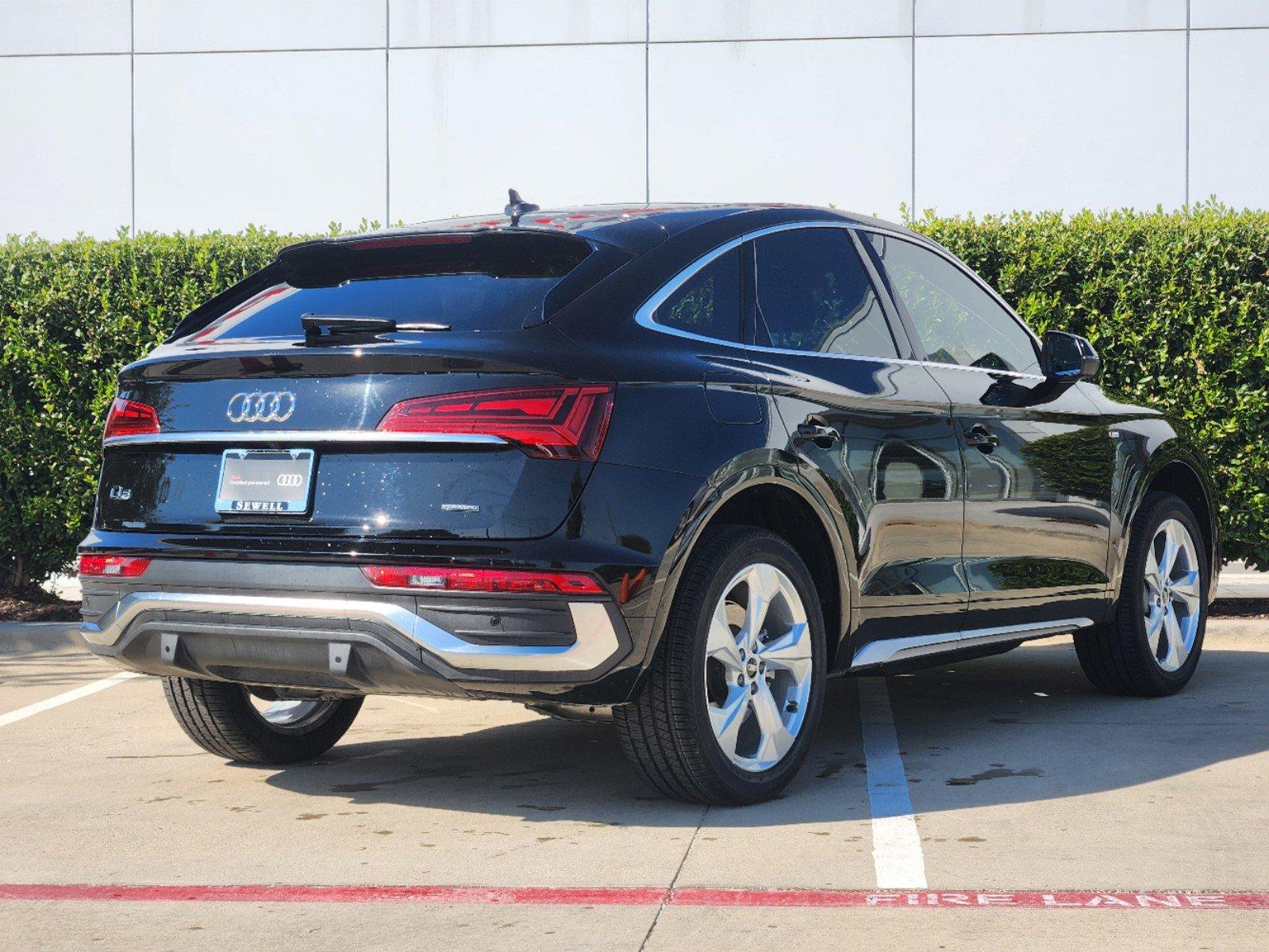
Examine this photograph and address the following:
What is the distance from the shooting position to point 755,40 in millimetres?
13156

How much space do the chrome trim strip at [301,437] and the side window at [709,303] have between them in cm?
76

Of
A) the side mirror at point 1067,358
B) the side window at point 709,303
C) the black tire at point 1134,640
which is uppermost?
the side window at point 709,303

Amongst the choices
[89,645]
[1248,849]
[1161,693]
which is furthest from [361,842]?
[1161,693]

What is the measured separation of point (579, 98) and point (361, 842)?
30.8 feet

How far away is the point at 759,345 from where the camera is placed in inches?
207

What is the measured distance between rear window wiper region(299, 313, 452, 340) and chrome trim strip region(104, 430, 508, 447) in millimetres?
318

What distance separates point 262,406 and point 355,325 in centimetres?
34

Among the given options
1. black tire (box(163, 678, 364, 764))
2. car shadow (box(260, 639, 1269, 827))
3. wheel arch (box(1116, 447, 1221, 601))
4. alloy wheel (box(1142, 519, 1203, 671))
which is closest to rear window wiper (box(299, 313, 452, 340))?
black tire (box(163, 678, 364, 764))

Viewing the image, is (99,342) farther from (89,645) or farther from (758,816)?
(758,816)

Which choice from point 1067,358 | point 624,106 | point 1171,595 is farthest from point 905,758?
point 624,106

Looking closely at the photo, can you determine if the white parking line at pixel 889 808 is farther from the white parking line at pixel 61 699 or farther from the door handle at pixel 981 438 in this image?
the white parking line at pixel 61 699

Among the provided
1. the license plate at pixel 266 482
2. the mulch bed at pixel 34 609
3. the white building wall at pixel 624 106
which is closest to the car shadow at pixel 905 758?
the license plate at pixel 266 482

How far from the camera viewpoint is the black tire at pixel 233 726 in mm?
5695

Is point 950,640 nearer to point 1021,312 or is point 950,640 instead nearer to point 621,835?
point 621,835
